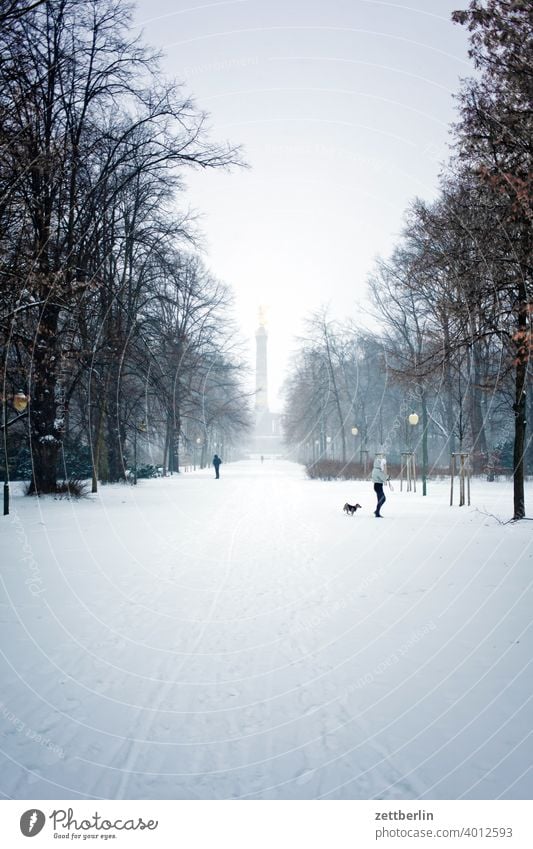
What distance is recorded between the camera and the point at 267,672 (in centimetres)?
458

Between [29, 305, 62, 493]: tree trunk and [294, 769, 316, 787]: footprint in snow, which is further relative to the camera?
[29, 305, 62, 493]: tree trunk

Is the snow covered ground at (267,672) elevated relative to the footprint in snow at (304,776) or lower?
lower

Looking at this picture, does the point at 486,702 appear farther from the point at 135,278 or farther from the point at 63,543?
the point at 135,278

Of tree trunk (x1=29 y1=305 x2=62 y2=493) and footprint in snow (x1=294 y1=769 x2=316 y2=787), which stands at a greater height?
tree trunk (x1=29 y1=305 x2=62 y2=493)

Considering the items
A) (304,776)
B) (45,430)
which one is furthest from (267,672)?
(45,430)

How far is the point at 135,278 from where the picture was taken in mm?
25500

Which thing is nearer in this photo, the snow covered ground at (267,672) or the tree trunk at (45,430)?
the snow covered ground at (267,672)

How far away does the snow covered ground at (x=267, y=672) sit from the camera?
311cm

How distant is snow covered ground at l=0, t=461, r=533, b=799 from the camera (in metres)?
3.11

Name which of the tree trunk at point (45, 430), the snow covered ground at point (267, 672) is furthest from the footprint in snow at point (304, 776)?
the tree trunk at point (45, 430)
